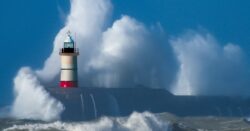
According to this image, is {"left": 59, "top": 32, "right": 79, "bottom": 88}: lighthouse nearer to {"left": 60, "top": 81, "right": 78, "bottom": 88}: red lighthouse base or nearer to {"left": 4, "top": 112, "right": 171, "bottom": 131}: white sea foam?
{"left": 60, "top": 81, "right": 78, "bottom": 88}: red lighthouse base

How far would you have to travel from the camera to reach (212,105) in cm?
9331

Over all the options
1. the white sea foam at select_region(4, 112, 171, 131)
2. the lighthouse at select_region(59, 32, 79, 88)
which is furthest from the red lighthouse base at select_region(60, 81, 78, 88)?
the white sea foam at select_region(4, 112, 171, 131)

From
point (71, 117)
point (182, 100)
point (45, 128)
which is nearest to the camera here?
point (45, 128)

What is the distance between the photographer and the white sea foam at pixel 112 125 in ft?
217

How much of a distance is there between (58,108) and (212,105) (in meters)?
19.1

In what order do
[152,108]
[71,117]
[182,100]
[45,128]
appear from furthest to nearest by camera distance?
[182,100]
[152,108]
[71,117]
[45,128]

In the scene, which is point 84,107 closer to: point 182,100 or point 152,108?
point 152,108

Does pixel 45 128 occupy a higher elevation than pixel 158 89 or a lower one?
lower

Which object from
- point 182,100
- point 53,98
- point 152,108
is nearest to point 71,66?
point 53,98

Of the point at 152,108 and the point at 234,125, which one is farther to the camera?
the point at 152,108

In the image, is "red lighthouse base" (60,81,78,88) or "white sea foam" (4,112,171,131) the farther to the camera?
"red lighthouse base" (60,81,78,88)

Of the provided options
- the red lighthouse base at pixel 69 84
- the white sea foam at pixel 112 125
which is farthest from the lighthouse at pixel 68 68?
the white sea foam at pixel 112 125

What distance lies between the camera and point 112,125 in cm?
6662

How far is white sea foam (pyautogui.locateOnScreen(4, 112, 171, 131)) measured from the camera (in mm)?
66250
